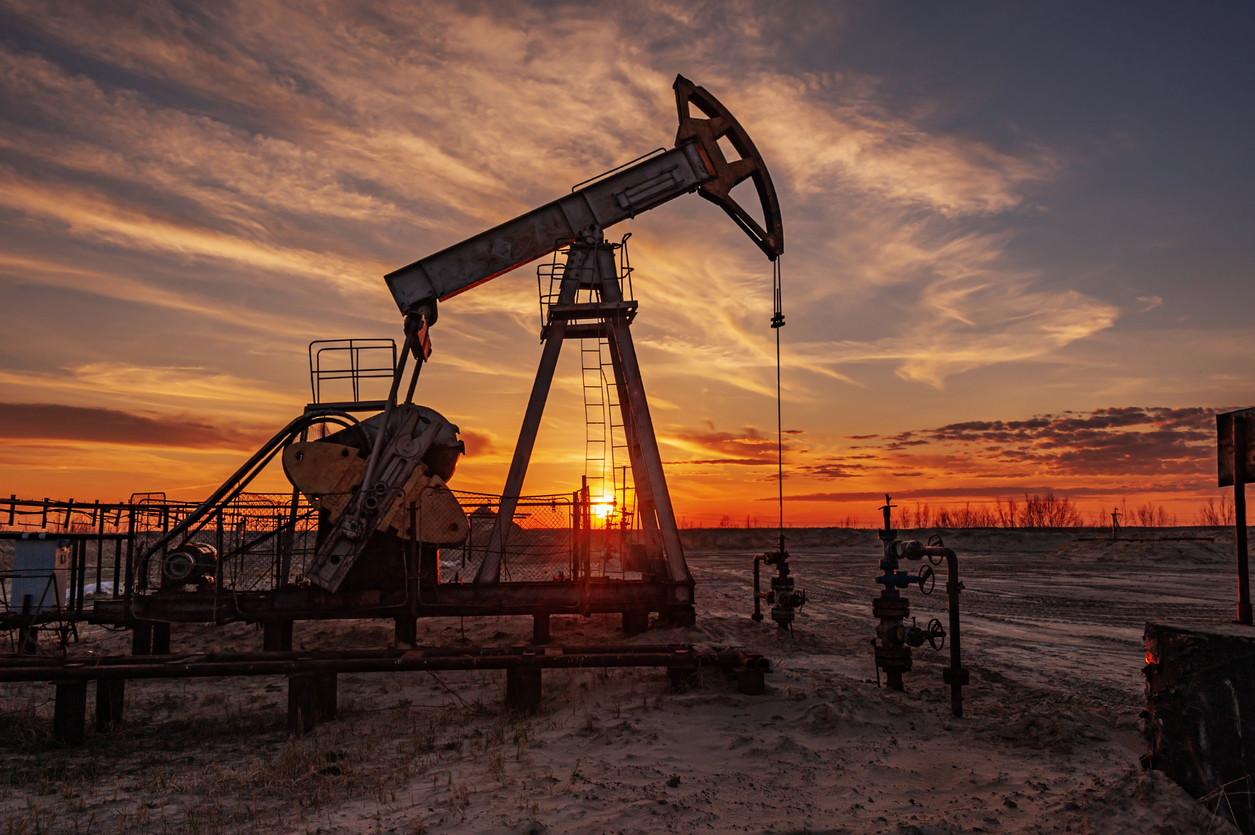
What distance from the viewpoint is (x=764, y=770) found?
5098 millimetres

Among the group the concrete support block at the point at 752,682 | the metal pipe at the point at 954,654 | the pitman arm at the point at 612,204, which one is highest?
the pitman arm at the point at 612,204

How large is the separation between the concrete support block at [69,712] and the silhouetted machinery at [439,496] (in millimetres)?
2637

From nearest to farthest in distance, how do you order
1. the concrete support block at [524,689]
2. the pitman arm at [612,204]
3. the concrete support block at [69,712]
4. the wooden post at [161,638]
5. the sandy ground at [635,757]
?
the sandy ground at [635,757] → the concrete support block at [69,712] → the concrete support block at [524,689] → the wooden post at [161,638] → the pitman arm at [612,204]

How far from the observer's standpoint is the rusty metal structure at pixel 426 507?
31.8ft

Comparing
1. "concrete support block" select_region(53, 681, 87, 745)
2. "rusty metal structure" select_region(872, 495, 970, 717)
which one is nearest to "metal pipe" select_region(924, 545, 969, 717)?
"rusty metal structure" select_region(872, 495, 970, 717)

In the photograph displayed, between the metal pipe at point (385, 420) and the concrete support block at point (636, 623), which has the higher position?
the metal pipe at point (385, 420)

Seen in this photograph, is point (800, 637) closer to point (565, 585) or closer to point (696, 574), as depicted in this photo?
point (565, 585)

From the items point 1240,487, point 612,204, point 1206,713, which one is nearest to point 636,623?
point 612,204

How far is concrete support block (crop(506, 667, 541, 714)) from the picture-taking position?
23.0 ft

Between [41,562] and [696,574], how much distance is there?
2045cm

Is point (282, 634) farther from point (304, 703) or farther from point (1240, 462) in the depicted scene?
point (1240, 462)

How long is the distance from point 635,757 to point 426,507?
5321 mm

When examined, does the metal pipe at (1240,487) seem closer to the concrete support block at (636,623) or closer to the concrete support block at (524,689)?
the concrete support block at (524,689)

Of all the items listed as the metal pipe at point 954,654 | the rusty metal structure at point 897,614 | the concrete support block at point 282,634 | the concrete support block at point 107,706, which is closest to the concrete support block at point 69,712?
the concrete support block at point 107,706
